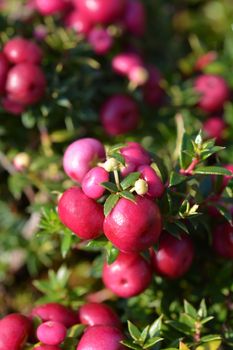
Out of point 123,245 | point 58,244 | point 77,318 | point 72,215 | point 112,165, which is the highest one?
point 112,165

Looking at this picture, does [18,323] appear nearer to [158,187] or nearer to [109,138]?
[158,187]

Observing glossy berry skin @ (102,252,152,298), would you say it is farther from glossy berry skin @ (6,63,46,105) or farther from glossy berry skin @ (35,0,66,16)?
glossy berry skin @ (35,0,66,16)

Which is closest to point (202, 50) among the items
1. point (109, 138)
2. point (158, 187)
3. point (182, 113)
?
point (182, 113)

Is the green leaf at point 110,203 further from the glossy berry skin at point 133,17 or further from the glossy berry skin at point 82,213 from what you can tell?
the glossy berry skin at point 133,17

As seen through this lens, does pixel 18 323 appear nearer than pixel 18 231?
Yes

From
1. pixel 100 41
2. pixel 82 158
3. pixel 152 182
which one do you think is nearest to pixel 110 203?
pixel 152 182

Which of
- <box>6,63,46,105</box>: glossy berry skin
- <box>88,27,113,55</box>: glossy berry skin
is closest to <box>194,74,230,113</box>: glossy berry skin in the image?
<box>88,27,113,55</box>: glossy berry skin
